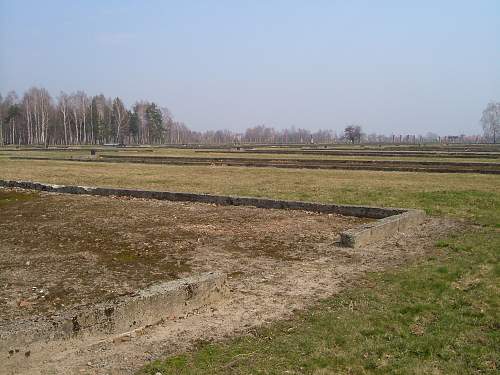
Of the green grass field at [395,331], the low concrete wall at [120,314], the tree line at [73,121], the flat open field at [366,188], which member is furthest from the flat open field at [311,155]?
the tree line at [73,121]

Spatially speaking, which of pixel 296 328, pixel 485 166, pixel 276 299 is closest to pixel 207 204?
pixel 276 299

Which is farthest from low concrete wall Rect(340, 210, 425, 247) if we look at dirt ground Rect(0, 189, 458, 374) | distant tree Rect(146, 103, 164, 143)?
distant tree Rect(146, 103, 164, 143)

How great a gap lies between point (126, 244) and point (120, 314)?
12.7 ft

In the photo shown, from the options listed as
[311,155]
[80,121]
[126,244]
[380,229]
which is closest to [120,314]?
[126,244]

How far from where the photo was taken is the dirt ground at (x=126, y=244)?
5996 mm

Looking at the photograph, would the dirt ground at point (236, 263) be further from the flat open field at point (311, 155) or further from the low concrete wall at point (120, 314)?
the flat open field at point (311, 155)

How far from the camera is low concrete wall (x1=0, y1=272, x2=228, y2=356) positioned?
13.8 feet

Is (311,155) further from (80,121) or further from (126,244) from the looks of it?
(80,121)

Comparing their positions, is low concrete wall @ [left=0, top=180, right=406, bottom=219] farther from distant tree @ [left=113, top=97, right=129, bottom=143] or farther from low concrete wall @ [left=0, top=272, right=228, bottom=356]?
distant tree @ [left=113, top=97, right=129, bottom=143]

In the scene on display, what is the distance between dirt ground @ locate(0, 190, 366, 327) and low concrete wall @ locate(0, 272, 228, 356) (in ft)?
2.11

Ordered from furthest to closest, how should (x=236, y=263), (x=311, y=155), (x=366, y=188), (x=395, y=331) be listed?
1. (x=311, y=155)
2. (x=366, y=188)
3. (x=236, y=263)
4. (x=395, y=331)

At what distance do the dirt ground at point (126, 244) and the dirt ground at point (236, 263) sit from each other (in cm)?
3

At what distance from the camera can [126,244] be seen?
8594 mm

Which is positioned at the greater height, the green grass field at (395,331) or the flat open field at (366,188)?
the flat open field at (366,188)
